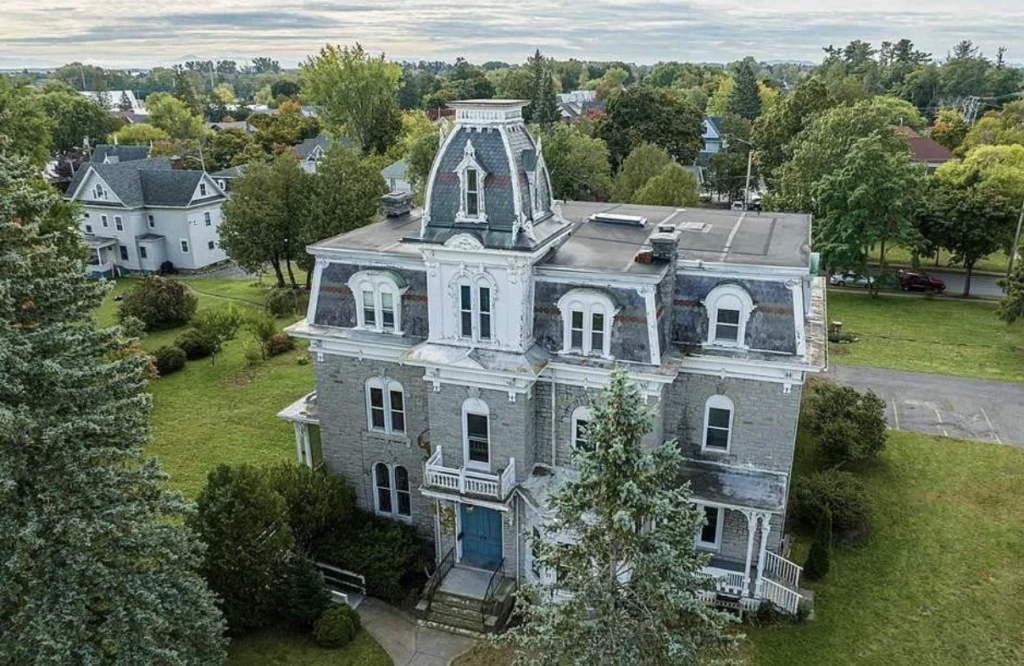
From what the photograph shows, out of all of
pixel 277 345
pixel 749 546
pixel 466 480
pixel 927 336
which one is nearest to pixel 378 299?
pixel 466 480

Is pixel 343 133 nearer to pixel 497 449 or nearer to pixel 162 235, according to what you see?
pixel 162 235

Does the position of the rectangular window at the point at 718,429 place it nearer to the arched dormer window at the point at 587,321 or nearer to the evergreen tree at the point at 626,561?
the arched dormer window at the point at 587,321

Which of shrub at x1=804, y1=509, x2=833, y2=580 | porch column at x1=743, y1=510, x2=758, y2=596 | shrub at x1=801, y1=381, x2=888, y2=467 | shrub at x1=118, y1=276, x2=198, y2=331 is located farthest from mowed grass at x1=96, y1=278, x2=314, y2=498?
shrub at x1=801, y1=381, x2=888, y2=467

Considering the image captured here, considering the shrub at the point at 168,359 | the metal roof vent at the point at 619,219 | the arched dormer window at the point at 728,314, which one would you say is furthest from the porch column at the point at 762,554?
the shrub at the point at 168,359

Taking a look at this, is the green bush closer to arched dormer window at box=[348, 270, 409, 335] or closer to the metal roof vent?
arched dormer window at box=[348, 270, 409, 335]

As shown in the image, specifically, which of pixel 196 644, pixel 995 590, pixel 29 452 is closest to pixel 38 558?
pixel 29 452

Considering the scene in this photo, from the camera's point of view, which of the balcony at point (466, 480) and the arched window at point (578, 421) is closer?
the balcony at point (466, 480)

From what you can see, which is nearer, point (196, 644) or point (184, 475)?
point (196, 644)
